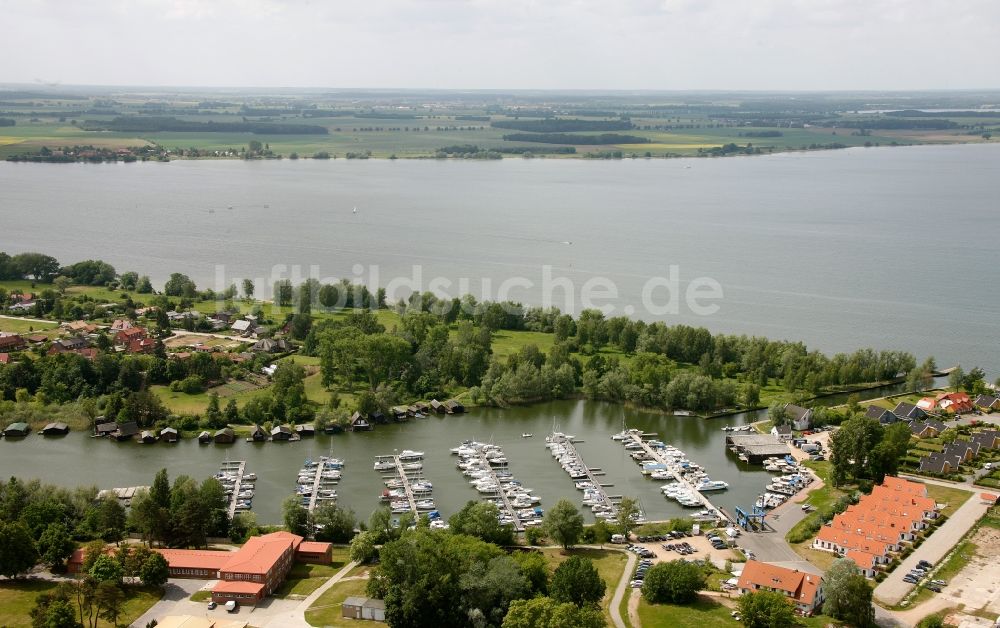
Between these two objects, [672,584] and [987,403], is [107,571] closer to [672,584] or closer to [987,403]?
[672,584]

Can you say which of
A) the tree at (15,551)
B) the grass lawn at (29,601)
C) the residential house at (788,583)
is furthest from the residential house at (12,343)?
the residential house at (788,583)

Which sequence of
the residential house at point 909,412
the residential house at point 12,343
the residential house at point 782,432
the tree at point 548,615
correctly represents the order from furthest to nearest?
the residential house at point 12,343 < the residential house at point 909,412 < the residential house at point 782,432 < the tree at point 548,615

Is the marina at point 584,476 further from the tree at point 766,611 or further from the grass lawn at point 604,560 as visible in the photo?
the tree at point 766,611

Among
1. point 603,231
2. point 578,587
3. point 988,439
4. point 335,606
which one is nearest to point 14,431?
point 335,606

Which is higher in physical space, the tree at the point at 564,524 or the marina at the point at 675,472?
the tree at the point at 564,524

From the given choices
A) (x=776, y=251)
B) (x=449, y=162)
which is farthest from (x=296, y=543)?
(x=449, y=162)

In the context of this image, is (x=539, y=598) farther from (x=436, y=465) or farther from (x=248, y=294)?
(x=248, y=294)

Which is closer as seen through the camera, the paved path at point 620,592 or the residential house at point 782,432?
the paved path at point 620,592
